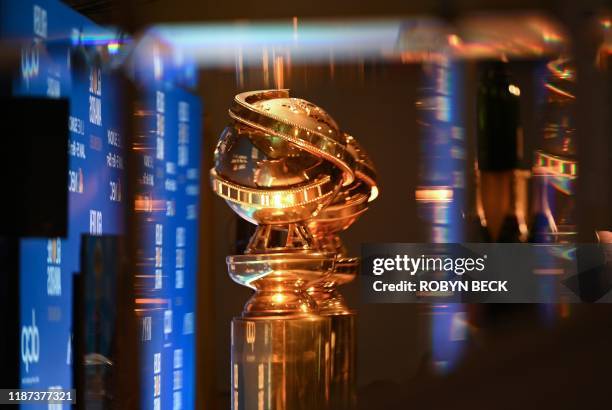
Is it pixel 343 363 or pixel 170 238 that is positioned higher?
pixel 170 238

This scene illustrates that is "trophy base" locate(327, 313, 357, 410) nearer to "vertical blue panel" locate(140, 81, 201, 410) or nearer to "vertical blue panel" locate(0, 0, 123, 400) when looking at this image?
"vertical blue panel" locate(140, 81, 201, 410)

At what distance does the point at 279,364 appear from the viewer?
1.79 m

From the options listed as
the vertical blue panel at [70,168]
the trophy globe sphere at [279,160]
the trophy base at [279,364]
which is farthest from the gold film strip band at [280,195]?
the vertical blue panel at [70,168]

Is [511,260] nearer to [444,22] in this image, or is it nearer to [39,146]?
[444,22]

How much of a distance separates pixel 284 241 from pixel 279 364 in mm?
217

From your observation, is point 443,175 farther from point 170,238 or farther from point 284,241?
point 170,238

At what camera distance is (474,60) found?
1998mm

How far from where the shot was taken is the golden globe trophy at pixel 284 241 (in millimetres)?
1771

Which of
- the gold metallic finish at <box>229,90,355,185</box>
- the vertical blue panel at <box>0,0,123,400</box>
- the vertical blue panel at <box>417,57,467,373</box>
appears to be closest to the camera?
the gold metallic finish at <box>229,90,355,185</box>

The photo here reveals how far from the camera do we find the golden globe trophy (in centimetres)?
177

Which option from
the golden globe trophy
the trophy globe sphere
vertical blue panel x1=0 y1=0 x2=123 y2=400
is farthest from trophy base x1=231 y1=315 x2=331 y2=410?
vertical blue panel x1=0 y1=0 x2=123 y2=400

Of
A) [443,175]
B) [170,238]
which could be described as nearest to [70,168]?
[170,238]

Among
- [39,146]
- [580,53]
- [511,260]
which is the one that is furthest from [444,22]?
[39,146]

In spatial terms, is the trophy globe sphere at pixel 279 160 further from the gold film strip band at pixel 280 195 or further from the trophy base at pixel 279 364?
the trophy base at pixel 279 364
